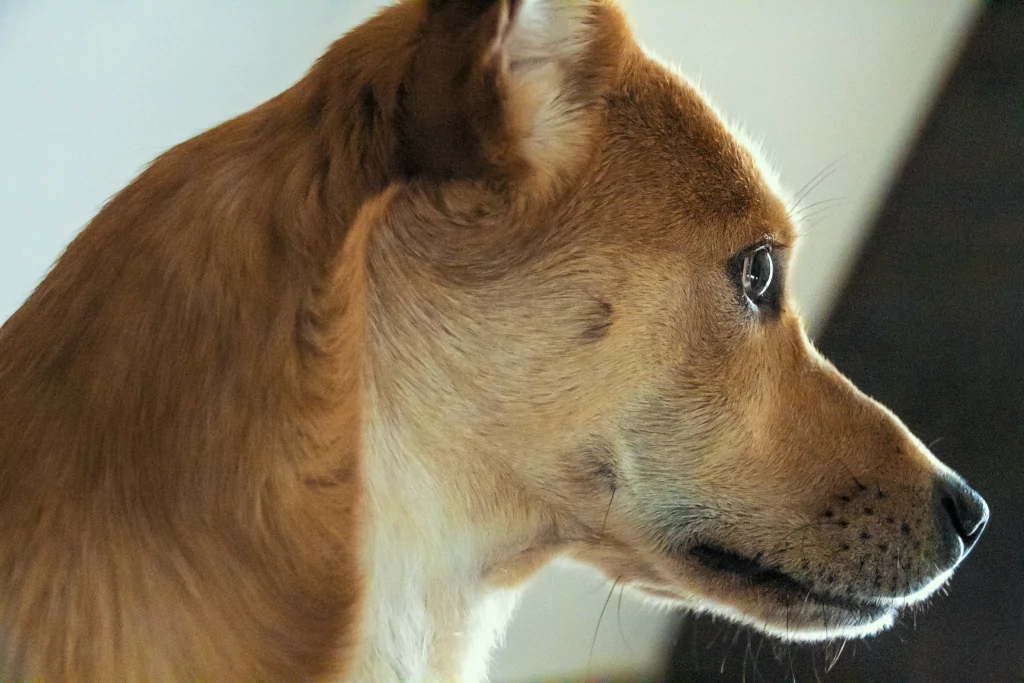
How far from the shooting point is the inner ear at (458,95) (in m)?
0.59

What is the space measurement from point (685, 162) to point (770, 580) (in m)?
0.42

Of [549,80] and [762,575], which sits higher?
[549,80]

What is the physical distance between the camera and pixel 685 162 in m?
0.75

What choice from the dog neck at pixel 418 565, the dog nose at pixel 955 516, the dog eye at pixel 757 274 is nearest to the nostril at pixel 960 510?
the dog nose at pixel 955 516

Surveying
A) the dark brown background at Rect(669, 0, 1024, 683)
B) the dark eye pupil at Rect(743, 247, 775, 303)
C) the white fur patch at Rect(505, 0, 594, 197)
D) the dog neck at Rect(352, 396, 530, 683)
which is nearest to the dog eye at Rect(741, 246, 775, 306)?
the dark eye pupil at Rect(743, 247, 775, 303)

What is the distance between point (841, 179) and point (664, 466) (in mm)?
942

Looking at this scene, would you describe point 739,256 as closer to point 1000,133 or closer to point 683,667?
point 1000,133

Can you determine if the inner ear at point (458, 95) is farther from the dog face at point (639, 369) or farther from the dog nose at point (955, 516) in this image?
the dog nose at point (955, 516)

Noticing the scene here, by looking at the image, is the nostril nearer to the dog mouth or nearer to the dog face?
the dog face

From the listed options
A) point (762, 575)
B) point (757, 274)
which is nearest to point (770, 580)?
point (762, 575)

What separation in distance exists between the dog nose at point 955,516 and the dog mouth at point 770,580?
3.8 inches

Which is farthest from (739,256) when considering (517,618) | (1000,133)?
(517,618)

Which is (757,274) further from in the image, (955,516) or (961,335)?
(961,335)

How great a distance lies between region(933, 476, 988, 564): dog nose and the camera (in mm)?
800
